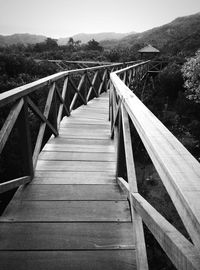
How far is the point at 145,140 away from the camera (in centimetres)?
114

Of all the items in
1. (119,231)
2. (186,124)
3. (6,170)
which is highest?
(119,231)

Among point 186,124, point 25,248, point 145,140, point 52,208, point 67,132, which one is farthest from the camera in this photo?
point 186,124

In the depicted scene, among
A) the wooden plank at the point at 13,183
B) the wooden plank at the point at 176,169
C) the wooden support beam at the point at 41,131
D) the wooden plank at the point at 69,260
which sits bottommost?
the wooden plank at the point at 69,260

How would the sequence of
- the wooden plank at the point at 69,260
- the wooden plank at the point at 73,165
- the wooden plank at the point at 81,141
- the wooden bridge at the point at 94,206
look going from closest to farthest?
the wooden bridge at the point at 94,206 → the wooden plank at the point at 69,260 → the wooden plank at the point at 73,165 → the wooden plank at the point at 81,141

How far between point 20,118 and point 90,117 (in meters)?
3.48

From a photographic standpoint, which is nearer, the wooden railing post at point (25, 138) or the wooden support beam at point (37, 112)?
the wooden railing post at point (25, 138)

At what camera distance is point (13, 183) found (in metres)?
2.25

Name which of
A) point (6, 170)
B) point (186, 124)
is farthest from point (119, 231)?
point (186, 124)

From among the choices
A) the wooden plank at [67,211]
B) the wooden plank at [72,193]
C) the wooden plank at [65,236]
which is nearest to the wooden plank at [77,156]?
the wooden plank at [72,193]

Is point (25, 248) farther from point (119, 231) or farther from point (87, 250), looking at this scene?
point (119, 231)

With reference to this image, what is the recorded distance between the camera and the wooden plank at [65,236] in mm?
1762

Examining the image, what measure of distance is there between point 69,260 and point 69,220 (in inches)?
16.4

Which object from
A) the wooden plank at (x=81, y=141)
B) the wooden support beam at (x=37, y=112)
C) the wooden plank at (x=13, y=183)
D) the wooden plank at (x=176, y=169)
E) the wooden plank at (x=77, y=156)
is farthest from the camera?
the wooden plank at (x=81, y=141)

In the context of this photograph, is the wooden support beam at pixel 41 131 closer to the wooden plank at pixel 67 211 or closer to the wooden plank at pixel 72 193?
the wooden plank at pixel 72 193
